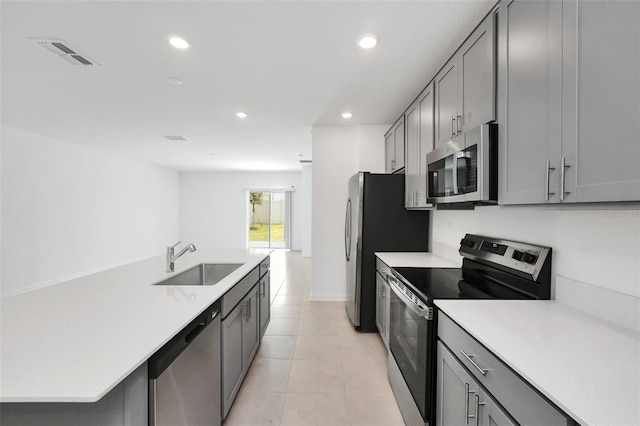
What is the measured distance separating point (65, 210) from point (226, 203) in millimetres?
4554

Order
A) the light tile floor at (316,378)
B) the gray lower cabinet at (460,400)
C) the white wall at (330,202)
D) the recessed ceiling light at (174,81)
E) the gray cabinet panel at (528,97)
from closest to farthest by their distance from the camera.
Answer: the gray lower cabinet at (460,400)
the gray cabinet panel at (528,97)
the light tile floor at (316,378)
the recessed ceiling light at (174,81)
the white wall at (330,202)

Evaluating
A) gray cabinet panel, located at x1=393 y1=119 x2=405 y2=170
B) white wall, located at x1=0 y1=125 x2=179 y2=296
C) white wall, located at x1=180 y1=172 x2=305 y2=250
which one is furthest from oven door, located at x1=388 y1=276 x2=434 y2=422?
white wall, located at x1=180 y1=172 x2=305 y2=250

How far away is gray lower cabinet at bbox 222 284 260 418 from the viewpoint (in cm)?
179

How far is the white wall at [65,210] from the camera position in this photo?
4.56 metres

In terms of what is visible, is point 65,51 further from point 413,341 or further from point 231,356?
point 413,341

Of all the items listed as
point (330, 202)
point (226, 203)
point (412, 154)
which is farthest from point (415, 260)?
point (226, 203)

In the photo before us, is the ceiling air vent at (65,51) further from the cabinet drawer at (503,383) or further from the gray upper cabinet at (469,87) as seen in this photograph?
the cabinet drawer at (503,383)

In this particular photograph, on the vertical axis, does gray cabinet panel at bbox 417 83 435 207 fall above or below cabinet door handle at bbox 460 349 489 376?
above

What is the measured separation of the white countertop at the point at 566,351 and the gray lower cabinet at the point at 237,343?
51.1 inches

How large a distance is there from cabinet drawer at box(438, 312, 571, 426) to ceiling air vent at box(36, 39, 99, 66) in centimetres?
324

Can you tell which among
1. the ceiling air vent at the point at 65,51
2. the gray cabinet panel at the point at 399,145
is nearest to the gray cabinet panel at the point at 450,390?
the gray cabinet panel at the point at 399,145

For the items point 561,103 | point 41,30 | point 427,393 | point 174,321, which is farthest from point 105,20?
point 427,393

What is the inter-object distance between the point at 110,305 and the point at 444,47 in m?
2.72

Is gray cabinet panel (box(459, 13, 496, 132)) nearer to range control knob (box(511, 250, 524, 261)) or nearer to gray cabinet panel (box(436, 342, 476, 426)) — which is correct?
range control knob (box(511, 250, 524, 261))
